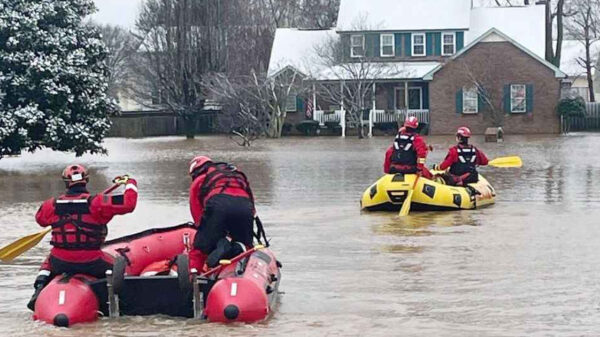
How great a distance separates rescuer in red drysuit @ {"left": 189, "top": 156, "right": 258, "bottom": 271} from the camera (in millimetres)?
11836

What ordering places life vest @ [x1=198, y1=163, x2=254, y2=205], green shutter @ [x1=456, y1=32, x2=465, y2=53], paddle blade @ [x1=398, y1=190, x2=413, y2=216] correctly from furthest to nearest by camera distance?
green shutter @ [x1=456, y1=32, x2=465, y2=53]
paddle blade @ [x1=398, y1=190, x2=413, y2=216]
life vest @ [x1=198, y1=163, x2=254, y2=205]

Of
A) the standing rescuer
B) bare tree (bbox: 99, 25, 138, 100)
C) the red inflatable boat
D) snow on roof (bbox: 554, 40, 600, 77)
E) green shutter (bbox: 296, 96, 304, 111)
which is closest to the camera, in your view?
the red inflatable boat

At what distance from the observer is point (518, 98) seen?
196ft

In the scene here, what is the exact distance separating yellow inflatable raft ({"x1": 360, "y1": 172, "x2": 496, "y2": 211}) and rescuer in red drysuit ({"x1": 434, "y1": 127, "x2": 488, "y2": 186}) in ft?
1.44

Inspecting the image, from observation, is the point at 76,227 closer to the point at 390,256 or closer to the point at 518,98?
the point at 390,256

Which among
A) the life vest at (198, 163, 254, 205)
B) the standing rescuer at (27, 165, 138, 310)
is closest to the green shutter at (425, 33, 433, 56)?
the life vest at (198, 163, 254, 205)

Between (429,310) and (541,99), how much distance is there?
49417mm

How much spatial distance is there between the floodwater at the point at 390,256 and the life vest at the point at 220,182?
4.47ft

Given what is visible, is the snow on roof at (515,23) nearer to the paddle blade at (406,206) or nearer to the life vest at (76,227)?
the paddle blade at (406,206)

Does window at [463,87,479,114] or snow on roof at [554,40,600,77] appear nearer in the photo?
window at [463,87,479,114]

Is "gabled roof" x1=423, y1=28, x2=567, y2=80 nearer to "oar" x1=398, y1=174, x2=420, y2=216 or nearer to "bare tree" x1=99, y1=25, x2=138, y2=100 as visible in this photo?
"oar" x1=398, y1=174, x2=420, y2=216

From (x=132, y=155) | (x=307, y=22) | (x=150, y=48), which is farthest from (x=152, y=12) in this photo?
(x=132, y=155)

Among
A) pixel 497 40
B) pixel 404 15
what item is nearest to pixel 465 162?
pixel 497 40

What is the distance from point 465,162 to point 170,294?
11.6 metres
